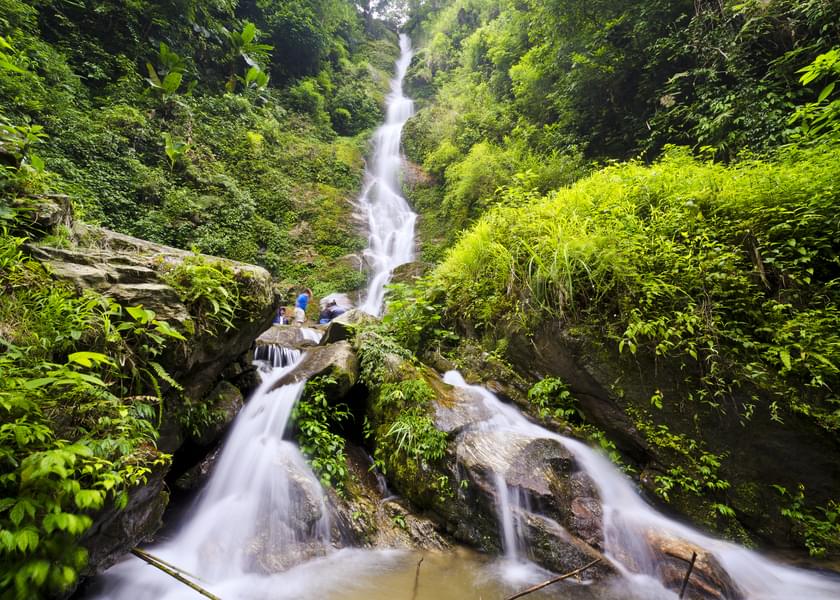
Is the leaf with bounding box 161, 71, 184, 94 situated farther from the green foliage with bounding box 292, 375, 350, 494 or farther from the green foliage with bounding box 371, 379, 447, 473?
the green foliage with bounding box 371, 379, 447, 473

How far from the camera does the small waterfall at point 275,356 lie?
5910 mm

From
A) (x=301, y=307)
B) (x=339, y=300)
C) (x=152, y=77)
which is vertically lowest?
(x=301, y=307)

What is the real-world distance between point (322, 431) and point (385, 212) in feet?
36.2

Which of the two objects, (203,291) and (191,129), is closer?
(203,291)

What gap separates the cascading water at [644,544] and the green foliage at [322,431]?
1.73 metres

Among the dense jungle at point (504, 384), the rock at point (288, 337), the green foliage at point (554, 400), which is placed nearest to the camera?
the dense jungle at point (504, 384)

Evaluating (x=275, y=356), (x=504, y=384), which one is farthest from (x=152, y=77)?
(x=504, y=384)

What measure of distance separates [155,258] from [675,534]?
562cm

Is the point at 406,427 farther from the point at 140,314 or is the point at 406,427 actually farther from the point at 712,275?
the point at 712,275

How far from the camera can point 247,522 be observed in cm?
340

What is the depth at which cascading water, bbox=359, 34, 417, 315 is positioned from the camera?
36.9 ft

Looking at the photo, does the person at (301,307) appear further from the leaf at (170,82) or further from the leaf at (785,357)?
the leaf at (785,357)

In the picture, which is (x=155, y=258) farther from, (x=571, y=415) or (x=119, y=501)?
(x=571, y=415)

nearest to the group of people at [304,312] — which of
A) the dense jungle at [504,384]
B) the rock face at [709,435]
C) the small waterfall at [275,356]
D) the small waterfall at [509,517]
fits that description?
the dense jungle at [504,384]
